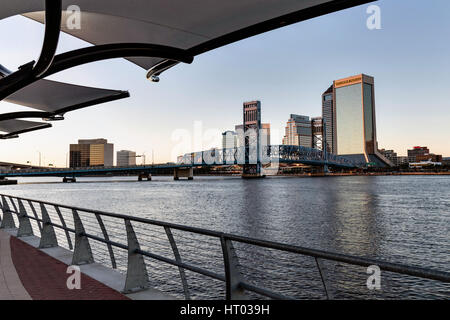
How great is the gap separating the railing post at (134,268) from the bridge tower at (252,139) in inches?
5191

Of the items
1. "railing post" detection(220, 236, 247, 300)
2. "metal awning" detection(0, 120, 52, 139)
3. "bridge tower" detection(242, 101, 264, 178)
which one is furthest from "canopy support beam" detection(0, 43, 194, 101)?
"bridge tower" detection(242, 101, 264, 178)

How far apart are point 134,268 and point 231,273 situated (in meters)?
2.24

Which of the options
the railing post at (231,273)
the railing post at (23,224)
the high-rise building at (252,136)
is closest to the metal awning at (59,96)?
the railing post at (23,224)

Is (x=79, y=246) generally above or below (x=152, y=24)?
below

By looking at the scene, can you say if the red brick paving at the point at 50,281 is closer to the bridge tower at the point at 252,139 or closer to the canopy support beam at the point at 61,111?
the canopy support beam at the point at 61,111

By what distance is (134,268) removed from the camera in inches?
207

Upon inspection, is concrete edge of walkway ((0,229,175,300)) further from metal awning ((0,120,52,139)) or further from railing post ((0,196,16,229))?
metal awning ((0,120,52,139))

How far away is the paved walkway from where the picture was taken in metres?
5.06

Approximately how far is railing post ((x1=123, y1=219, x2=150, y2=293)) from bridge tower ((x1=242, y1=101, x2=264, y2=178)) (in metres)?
132

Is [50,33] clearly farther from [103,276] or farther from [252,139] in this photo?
[252,139]

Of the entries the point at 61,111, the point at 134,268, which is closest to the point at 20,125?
the point at 61,111

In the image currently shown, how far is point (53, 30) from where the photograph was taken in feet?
21.0

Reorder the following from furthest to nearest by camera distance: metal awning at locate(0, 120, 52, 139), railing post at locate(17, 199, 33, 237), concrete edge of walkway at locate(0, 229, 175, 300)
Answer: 1. metal awning at locate(0, 120, 52, 139)
2. railing post at locate(17, 199, 33, 237)
3. concrete edge of walkway at locate(0, 229, 175, 300)
